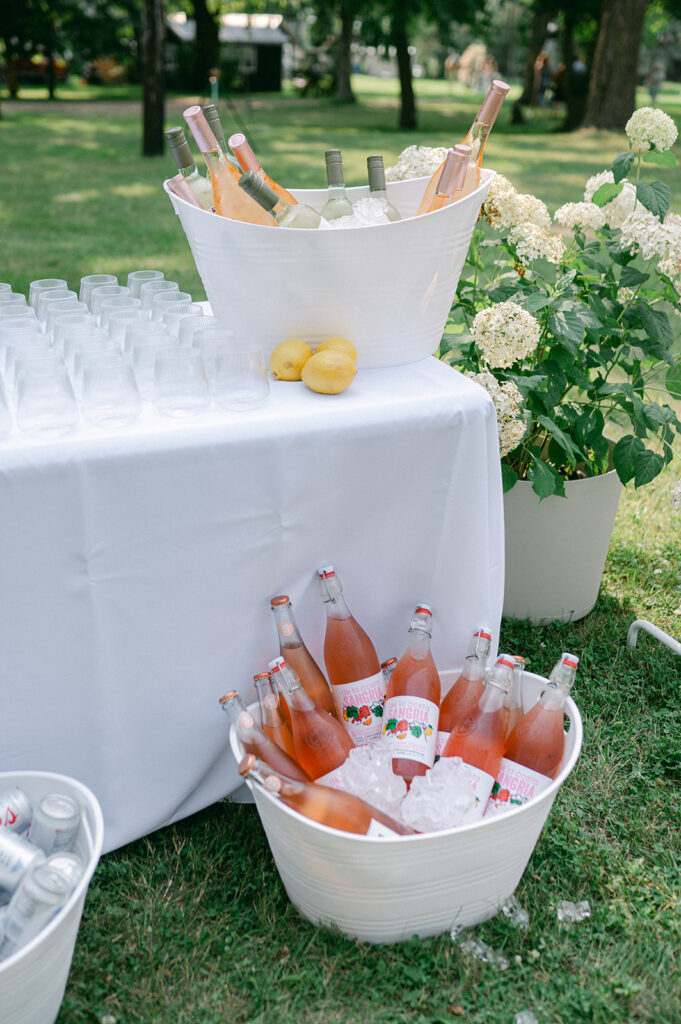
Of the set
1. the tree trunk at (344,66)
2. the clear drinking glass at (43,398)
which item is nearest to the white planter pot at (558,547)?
the clear drinking glass at (43,398)

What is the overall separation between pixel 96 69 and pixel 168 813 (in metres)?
31.4

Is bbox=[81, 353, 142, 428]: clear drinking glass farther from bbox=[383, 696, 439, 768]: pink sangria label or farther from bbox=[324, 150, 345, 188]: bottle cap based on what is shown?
bbox=[383, 696, 439, 768]: pink sangria label

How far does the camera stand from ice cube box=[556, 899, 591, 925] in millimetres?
1623

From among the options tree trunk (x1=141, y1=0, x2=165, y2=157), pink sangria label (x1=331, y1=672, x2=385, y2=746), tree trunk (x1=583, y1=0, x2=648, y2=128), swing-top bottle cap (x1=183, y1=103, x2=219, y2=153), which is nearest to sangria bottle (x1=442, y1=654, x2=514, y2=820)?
pink sangria label (x1=331, y1=672, x2=385, y2=746)

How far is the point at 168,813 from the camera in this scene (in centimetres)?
173

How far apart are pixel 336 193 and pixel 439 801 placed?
1.18m

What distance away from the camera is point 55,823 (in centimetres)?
136

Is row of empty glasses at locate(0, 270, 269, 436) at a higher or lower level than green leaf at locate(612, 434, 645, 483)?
higher

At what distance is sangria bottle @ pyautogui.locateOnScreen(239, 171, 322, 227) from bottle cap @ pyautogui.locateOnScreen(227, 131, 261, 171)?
2.1 inches

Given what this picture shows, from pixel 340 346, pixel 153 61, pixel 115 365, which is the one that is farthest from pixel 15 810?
pixel 153 61

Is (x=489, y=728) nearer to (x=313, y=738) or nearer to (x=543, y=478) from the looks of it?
(x=313, y=738)

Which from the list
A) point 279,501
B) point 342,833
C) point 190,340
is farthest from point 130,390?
point 342,833

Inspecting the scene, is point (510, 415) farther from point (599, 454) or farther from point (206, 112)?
point (206, 112)

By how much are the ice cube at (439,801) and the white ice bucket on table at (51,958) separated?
531mm
